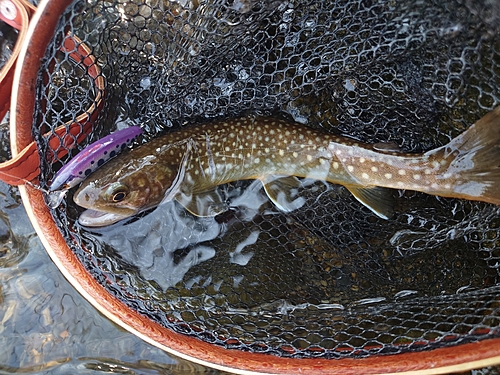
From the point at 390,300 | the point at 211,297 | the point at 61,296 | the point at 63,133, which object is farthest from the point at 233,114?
the point at 61,296

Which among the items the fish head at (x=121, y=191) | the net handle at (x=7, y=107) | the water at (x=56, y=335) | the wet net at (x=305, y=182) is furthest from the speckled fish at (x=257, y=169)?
the water at (x=56, y=335)

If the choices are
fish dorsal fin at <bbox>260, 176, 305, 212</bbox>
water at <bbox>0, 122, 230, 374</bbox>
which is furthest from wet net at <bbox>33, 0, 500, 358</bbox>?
water at <bbox>0, 122, 230, 374</bbox>

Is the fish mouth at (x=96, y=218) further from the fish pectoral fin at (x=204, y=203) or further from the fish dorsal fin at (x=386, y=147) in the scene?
the fish dorsal fin at (x=386, y=147)

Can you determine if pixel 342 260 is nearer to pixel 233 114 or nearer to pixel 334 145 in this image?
pixel 334 145

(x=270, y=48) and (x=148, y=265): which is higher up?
(x=270, y=48)

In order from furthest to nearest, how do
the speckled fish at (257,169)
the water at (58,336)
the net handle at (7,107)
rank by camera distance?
the water at (58,336) → the speckled fish at (257,169) → the net handle at (7,107)

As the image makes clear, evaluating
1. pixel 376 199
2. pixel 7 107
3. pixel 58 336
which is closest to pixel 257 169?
pixel 376 199

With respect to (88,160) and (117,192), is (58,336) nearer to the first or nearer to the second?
(117,192)
